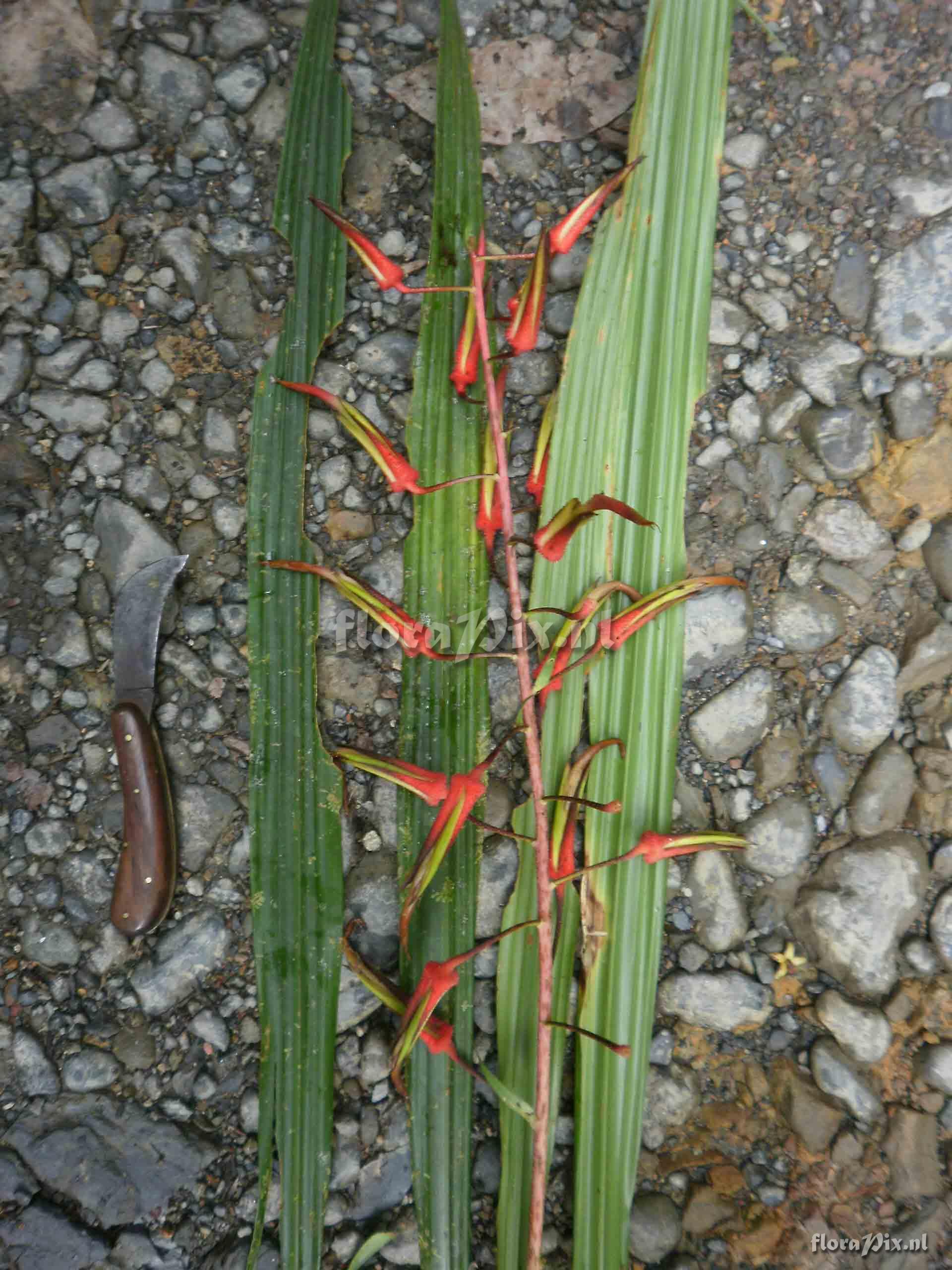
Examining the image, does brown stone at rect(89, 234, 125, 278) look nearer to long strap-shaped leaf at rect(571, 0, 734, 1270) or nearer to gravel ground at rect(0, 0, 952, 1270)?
gravel ground at rect(0, 0, 952, 1270)

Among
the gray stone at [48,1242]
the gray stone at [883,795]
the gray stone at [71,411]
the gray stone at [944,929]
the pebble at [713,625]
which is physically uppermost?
the gray stone at [71,411]

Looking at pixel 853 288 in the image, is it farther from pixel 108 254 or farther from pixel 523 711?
pixel 108 254

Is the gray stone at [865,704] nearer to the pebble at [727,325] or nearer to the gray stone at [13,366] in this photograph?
the pebble at [727,325]

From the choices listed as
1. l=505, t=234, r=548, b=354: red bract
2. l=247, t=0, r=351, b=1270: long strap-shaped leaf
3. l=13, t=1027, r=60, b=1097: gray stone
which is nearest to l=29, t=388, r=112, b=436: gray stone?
l=247, t=0, r=351, b=1270: long strap-shaped leaf

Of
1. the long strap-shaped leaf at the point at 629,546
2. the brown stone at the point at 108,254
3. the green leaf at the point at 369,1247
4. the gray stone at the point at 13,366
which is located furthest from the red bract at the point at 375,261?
the green leaf at the point at 369,1247

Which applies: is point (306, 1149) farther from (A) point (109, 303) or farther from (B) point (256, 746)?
(A) point (109, 303)

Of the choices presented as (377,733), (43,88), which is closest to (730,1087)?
(377,733)
